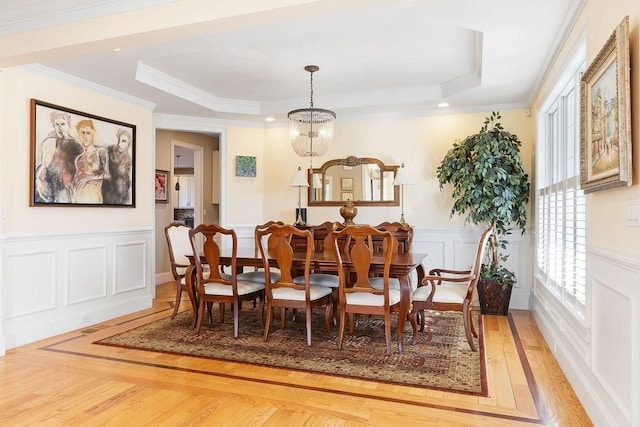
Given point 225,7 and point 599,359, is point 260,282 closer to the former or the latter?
point 225,7

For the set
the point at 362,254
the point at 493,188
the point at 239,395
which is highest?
the point at 493,188

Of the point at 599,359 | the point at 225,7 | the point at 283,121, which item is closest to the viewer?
the point at 599,359

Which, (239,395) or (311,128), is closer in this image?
(239,395)

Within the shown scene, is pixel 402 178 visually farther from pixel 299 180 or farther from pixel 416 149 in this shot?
pixel 299 180

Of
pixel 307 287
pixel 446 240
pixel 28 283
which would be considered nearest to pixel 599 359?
pixel 307 287

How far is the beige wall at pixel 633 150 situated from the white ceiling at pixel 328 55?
234mm

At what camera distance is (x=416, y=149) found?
18.2ft

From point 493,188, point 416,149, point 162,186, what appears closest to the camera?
point 493,188

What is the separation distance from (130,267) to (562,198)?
429 centimetres

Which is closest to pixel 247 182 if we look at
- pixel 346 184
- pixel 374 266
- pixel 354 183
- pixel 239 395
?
pixel 346 184

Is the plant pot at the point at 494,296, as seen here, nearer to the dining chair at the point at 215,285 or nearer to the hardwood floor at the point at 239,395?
the hardwood floor at the point at 239,395

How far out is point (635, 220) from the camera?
1772 millimetres

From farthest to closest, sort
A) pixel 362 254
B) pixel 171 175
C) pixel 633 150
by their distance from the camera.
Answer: pixel 171 175
pixel 362 254
pixel 633 150

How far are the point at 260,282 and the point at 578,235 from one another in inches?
104
